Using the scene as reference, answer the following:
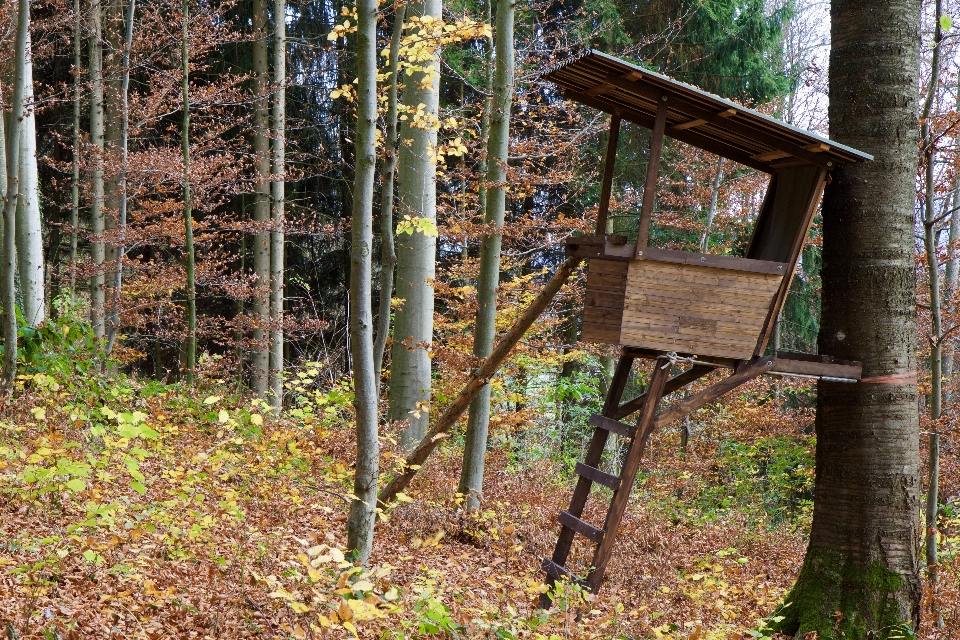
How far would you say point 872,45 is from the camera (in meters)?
5.36

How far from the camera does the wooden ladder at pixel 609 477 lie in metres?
Result: 5.29

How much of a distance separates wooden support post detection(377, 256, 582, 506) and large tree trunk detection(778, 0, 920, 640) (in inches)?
76.0

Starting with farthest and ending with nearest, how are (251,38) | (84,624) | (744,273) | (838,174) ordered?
(251,38)
(838,174)
(744,273)
(84,624)

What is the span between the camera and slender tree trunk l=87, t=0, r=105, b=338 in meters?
11.2

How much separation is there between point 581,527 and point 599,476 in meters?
0.39

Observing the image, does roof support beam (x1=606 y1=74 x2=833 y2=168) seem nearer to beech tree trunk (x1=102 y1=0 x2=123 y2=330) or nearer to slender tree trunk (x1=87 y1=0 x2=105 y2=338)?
beech tree trunk (x1=102 y1=0 x2=123 y2=330)

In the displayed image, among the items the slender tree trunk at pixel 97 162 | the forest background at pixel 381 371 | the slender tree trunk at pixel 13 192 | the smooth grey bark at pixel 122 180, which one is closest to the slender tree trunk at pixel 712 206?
the forest background at pixel 381 371

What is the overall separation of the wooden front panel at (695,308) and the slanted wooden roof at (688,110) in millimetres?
872

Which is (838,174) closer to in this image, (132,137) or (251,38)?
(251,38)

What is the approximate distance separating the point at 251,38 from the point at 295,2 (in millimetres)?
4965

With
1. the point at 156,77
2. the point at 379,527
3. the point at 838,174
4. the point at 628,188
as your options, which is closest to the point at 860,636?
the point at 838,174

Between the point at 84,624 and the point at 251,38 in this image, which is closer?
the point at 84,624

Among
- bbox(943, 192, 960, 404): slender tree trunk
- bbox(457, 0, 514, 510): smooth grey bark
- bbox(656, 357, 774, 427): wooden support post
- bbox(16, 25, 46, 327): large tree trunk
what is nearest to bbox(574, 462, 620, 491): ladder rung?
bbox(656, 357, 774, 427): wooden support post

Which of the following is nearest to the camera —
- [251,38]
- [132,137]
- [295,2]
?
[251,38]
